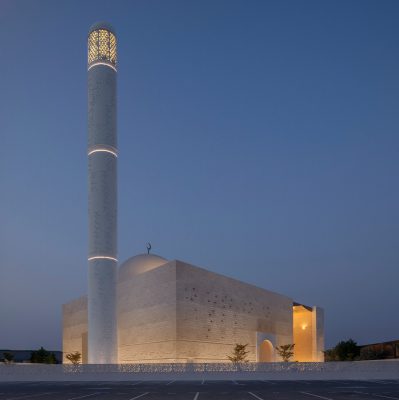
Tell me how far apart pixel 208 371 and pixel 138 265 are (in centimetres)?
2191

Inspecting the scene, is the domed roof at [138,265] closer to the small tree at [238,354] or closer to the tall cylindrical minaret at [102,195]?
the tall cylindrical minaret at [102,195]

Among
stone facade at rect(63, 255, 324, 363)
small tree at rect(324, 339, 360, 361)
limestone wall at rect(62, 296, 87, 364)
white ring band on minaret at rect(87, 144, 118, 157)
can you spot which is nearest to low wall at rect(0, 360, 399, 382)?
stone facade at rect(63, 255, 324, 363)

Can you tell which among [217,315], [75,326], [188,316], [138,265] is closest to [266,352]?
[217,315]

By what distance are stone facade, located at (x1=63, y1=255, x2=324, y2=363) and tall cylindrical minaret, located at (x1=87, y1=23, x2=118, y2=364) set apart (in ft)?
12.1

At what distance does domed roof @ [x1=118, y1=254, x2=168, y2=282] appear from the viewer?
51.5 metres

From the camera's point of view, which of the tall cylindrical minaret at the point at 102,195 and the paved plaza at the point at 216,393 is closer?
the paved plaza at the point at 216,393

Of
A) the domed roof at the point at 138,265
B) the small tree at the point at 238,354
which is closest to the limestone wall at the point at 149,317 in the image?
the domed roof at the point at 138,265

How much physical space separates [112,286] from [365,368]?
65.2 ft

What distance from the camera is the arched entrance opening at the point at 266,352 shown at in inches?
2047

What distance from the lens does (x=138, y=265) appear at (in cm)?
5184

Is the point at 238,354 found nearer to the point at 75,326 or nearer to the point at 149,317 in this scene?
the point at 149,317

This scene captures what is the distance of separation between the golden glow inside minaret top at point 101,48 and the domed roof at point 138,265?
20028 mm

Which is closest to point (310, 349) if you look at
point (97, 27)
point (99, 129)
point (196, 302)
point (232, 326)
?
point (232, 326)

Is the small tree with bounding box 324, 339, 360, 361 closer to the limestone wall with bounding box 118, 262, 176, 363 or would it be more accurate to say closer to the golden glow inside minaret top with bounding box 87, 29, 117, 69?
the limestone wall with bounding box 118, 262, 176, 363
